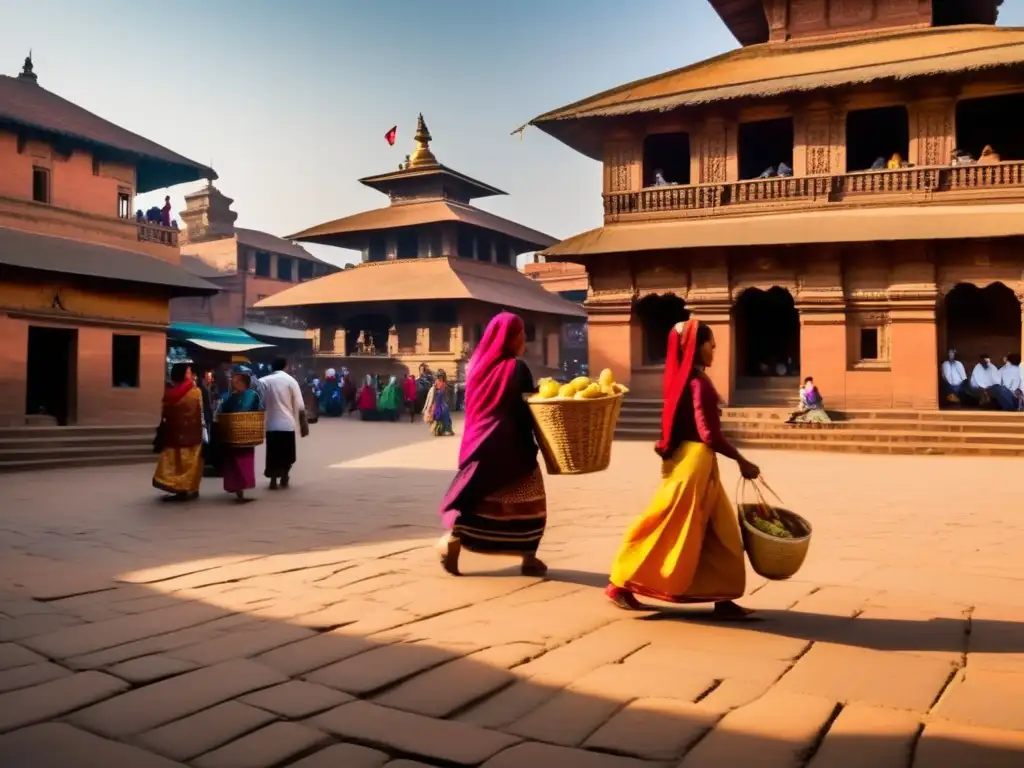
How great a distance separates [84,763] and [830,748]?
249 centimetres

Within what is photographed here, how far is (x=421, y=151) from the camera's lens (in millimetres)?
35312

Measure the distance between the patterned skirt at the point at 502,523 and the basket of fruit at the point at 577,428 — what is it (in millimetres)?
556

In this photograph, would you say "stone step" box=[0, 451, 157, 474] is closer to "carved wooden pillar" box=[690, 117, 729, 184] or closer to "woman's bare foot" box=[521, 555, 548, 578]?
"woman's bare foot" box=[521, 555, 548, 578]

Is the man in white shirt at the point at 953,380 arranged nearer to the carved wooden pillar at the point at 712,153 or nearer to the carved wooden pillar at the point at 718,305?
the carved wooden pillar at the point at 718,305

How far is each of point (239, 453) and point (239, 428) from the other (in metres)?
0.27

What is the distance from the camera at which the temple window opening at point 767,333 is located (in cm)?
2047

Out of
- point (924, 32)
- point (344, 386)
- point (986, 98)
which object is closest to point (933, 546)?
point (986, 98)

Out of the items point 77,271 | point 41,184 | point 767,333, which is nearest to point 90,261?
point 77,271

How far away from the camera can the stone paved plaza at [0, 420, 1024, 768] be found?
292 cm

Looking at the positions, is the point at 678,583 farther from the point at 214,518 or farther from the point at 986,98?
the point at 986,98

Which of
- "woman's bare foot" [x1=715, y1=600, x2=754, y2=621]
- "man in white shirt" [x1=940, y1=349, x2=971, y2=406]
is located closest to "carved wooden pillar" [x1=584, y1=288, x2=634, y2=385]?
"man in white shirt" [x1=940, y1=349, x2=971, y2=406]

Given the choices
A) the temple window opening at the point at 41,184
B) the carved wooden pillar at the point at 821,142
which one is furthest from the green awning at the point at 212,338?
the carved wooden pillar at the point at 821,142

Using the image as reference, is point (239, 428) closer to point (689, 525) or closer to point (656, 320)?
point (689, 525)

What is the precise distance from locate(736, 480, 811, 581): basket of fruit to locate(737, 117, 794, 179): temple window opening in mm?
17597
